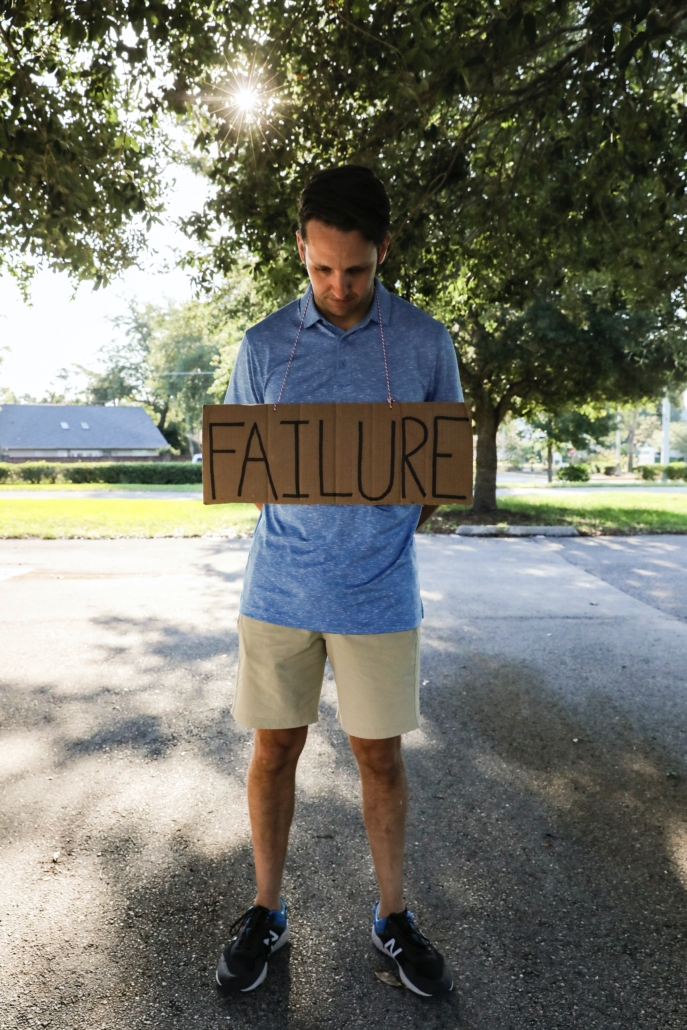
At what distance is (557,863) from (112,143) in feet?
20.2

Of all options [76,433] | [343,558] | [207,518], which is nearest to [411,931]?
[343,558]

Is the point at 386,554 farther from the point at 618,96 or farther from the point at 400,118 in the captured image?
the point at 618,96

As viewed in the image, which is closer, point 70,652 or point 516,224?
point 70,652

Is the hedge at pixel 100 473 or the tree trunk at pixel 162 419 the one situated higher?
the tree trunk at pixel 162 419

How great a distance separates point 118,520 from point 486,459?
803 centimetres

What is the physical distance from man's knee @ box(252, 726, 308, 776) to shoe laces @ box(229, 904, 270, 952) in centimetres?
46

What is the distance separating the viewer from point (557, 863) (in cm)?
292

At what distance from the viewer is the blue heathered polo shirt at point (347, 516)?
208 centimetres

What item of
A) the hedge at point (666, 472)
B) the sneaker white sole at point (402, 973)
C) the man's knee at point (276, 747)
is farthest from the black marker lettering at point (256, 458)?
the hedge at point (666, 472)

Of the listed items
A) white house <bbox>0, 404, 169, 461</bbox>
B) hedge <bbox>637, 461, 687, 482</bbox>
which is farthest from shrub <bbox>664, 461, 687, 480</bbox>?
white house <bbox>0, 404, 169, 461</bbox>

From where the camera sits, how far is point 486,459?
17219 millimetres

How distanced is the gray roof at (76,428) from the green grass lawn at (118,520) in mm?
47842

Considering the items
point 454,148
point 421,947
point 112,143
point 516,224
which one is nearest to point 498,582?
point 516,224

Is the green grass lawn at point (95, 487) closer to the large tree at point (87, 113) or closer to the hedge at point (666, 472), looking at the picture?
the large tree at point (87, 113)
